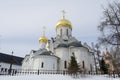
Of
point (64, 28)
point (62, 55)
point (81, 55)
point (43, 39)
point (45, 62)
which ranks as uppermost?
point (64, 28)

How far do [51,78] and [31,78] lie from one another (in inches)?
101

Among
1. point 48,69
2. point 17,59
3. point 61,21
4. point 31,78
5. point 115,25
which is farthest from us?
point 17,59

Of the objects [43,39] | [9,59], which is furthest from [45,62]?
[9,59]

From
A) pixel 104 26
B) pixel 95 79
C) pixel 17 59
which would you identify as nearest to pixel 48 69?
pixel 95 79

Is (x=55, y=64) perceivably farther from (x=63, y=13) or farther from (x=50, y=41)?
(x=63, y=13)

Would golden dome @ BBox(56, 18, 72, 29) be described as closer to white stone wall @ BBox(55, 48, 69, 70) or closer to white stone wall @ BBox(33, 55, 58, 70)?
white stone wall @ BBox(55, 48, 69, 70)

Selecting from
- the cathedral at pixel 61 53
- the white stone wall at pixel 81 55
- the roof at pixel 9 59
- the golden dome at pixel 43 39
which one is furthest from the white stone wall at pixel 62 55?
the roof at pixel 9 59

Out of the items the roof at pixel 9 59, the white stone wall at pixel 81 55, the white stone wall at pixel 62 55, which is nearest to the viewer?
the white stone wall at pixel 81 55

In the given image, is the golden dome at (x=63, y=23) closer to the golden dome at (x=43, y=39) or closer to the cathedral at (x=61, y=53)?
the cathedral at (x=61, y=53)

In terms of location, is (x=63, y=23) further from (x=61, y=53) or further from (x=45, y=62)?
(x=45, y=62)

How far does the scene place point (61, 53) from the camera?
32594 mm

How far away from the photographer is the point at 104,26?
16469 mm

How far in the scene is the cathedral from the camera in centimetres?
2992

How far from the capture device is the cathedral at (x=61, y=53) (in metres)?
29.9
